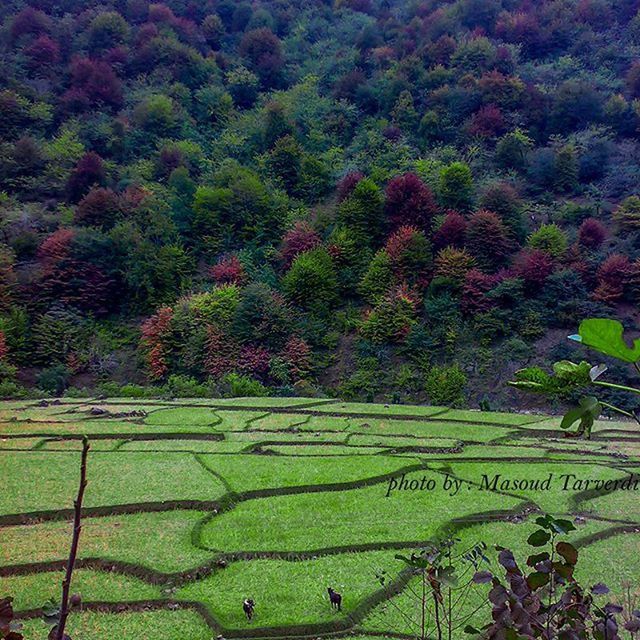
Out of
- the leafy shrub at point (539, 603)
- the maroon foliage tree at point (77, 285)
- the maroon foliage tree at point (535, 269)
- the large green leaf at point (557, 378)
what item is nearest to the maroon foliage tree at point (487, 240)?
the maroon foliage tree at point (535, 269)

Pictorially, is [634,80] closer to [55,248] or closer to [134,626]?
[55,248]

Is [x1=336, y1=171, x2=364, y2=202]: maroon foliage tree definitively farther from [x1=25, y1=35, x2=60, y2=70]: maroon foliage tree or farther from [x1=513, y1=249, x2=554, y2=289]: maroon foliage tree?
[x1=25, y1=35, x2=60, y2=70]: maroon foliage tree

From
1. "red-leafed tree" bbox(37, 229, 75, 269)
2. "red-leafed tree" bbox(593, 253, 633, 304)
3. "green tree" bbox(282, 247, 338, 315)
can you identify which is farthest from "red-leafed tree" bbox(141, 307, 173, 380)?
"red-leafed tree" bbox(593, 253, 633, 304)

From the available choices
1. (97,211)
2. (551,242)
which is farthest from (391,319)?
(97,211)

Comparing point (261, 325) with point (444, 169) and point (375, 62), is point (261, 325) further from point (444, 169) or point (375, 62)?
point (375, 62)

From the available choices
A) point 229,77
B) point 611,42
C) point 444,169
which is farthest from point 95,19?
point 611,42
